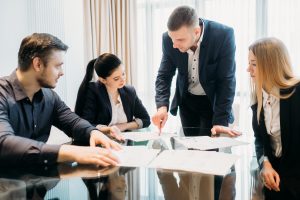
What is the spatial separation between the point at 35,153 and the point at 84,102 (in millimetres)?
1126

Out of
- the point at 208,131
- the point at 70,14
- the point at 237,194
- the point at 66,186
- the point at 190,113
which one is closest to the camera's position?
the point at 237,194

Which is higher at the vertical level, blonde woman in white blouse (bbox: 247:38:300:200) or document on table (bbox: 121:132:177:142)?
blonde woman in white blouse (bbox: 247:38:300:200)

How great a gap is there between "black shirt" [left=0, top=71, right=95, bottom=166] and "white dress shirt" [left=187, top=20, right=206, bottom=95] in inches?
31.3

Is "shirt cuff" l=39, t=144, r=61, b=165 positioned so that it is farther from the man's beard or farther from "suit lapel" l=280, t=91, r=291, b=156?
"suit lapel" l=280, t=91, r=291, b=156

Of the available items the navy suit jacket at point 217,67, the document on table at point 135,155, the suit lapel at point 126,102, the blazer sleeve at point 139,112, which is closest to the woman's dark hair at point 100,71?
the suit lapel at point 126,102

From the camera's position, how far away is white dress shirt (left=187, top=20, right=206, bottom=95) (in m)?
2.03

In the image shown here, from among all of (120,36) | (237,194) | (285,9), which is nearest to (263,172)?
(237,194)

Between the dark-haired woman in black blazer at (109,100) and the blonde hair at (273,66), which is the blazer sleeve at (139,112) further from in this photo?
the blonde hair at (273,66)

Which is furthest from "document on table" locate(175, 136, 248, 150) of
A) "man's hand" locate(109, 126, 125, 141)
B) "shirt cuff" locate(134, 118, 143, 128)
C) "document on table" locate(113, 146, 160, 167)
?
"shirt cuff" locate(134, 118, 143, 128)

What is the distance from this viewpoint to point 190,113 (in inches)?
87.5

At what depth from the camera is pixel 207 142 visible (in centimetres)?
158

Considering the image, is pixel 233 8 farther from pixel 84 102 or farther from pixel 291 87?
pixel 291 87

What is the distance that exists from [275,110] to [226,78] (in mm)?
644

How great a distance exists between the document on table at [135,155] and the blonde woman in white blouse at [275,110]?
0.44m
